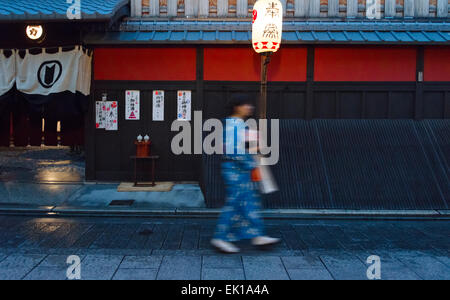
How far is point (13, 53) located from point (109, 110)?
9.36 ft

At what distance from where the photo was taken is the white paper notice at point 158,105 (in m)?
10.5

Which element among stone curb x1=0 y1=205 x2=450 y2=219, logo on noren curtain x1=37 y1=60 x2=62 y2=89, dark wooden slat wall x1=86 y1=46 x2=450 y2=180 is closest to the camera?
stone curb x1=0 y1=205 x2=450 y2=219

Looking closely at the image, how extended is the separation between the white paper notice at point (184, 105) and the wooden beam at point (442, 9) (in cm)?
782

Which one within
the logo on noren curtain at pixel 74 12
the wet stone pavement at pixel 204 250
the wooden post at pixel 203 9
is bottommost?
the wet stone pavement at pixel 204 250

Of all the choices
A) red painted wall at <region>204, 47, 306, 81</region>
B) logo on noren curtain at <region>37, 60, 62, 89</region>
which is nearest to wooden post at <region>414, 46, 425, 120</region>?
red painted wall at <region>204, 47, 306, 81</region>

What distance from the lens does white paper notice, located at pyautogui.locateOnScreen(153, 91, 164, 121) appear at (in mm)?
10453

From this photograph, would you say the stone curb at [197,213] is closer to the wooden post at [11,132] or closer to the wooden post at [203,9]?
the wooden post at [203,9]

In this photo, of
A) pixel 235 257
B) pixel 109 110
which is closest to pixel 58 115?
pixel 109 110

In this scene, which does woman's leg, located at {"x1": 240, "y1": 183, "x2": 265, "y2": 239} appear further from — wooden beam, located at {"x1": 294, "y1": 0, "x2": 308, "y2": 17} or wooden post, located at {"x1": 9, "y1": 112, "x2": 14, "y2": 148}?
wooden post, located at {"x1": 9, "y1": 112, "x2": 14, "y2": 148}

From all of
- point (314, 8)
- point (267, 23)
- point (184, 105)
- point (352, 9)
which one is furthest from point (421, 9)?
point (184, 105)

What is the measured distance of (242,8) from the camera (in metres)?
10.7

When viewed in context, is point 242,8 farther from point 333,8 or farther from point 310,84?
point 310,84

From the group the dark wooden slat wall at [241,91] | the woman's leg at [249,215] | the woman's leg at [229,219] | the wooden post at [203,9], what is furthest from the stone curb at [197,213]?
the wooden post at [203,9]
